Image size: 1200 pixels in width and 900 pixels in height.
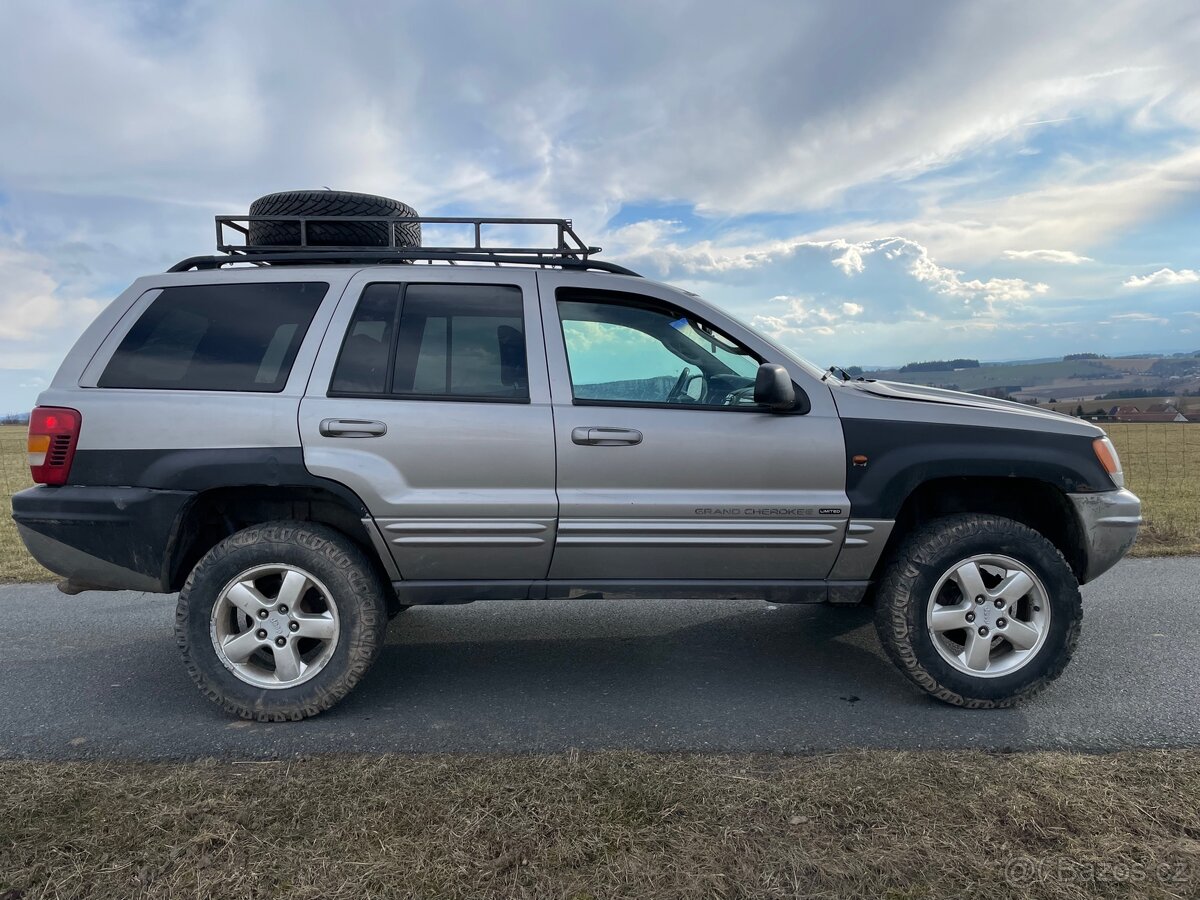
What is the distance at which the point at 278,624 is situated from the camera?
3373 mm

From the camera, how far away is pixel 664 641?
437cm

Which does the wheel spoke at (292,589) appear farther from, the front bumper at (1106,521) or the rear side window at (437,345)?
the front bumper at (1106,521)

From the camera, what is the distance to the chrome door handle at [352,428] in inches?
131

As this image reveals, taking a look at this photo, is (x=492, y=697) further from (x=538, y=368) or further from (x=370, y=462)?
(x=538, y=368)

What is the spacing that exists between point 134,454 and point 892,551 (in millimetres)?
3491

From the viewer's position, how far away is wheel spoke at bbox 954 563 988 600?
3395mm

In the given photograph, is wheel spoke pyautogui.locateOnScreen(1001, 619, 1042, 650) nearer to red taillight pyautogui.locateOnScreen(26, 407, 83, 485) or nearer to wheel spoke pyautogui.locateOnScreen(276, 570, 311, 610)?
wheel spoke pyautogui.locateOnScreen(276, 570, 311, 610)

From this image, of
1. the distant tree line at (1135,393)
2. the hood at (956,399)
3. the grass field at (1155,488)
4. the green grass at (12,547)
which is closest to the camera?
the hood at (956,399)

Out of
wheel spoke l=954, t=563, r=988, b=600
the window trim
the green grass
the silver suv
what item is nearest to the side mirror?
the silver suv

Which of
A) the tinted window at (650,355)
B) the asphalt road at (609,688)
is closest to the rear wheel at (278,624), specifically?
the asphalt road at (609,688)

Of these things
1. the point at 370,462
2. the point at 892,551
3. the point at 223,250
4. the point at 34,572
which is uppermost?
the point at 223,250

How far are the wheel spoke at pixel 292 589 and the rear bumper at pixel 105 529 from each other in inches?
22.1

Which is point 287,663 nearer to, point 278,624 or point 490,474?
point 278,624

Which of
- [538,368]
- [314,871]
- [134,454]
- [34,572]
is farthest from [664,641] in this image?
[34,572]
